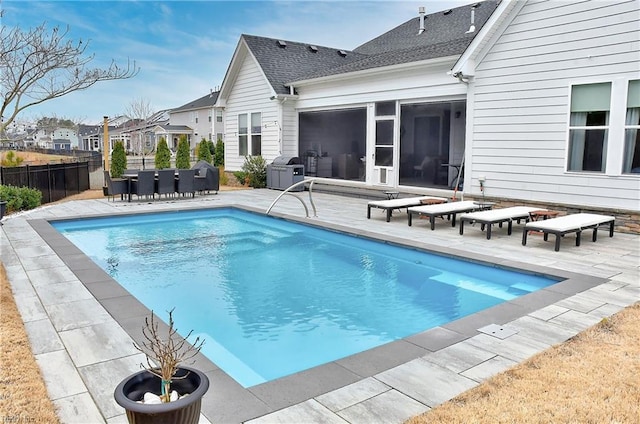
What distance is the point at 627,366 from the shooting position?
11.5 ft

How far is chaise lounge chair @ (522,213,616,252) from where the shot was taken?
24.0 feet

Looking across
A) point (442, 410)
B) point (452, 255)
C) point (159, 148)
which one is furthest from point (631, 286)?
point (159, 148)

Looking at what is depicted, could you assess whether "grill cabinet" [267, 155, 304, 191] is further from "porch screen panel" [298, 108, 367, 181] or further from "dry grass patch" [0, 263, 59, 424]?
"dry grass patch" [0, 263, 59, 424]

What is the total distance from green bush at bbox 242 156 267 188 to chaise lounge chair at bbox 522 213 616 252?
1106 cm

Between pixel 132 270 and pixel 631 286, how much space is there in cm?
661

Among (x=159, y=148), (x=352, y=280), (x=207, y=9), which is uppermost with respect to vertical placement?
(x=207, y=9)

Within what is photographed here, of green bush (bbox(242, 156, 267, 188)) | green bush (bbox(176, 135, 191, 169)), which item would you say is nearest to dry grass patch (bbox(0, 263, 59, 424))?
green bush (bbox(242, 156, 267, 188))

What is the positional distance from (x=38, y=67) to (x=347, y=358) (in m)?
10.9

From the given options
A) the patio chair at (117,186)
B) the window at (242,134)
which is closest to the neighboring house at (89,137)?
the window at (242,134)

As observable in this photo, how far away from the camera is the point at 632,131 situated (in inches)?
325

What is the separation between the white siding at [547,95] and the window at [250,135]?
936cm

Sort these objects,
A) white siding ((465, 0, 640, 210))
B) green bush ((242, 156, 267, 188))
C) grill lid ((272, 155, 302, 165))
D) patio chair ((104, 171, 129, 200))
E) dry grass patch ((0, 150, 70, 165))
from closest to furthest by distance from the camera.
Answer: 1. white siding ((465, 0, 640, 210))
2. patio chair ((104, 171, 129, 200))
3. grill lid ((272, 155, 302, 165))
4. green bush ((242, 156, 267, 188))
5. dry grass patch ((0, 150, 70, 165))

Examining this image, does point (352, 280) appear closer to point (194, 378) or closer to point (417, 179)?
point (194, 378)

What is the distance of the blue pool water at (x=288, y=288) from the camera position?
4738mm
